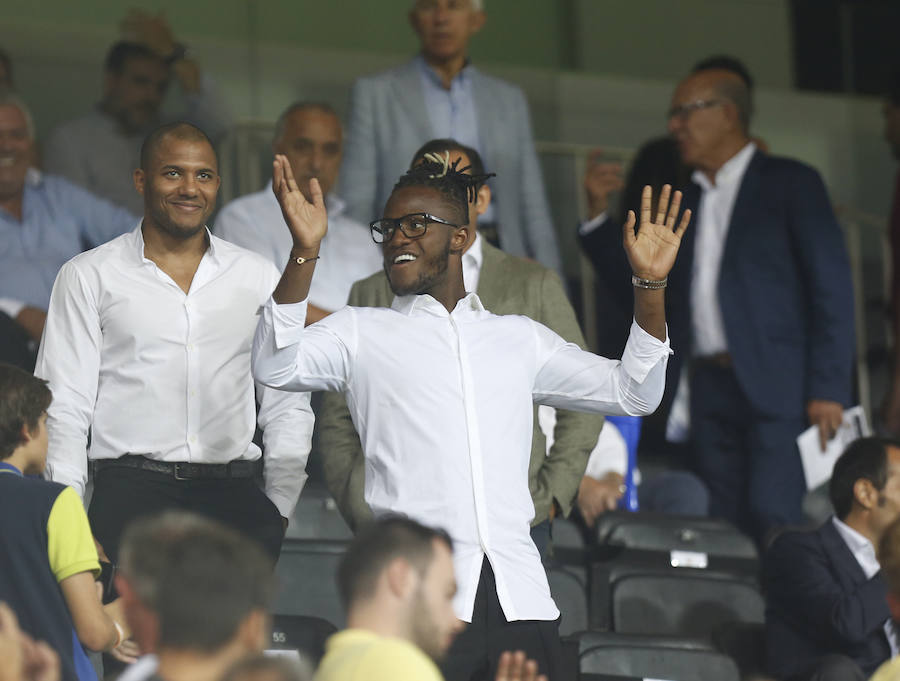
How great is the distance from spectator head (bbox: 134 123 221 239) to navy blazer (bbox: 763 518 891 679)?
1.88 m

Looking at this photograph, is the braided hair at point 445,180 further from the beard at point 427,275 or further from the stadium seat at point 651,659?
the stadium seat at point 651,659

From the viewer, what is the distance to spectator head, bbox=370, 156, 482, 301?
325cm

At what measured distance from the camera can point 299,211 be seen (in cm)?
311

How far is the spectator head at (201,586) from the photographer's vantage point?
2.10 metres

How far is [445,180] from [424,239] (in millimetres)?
207

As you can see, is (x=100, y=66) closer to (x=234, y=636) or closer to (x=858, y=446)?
(x=858, y=446)

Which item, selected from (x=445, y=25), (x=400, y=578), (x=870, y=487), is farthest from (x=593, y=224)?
(x=400, y=578)

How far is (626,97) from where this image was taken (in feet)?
24.8

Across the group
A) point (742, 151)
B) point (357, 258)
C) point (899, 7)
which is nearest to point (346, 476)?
point (357, 258)

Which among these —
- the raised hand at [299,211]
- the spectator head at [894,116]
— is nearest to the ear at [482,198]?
the raised hand at [299,211]

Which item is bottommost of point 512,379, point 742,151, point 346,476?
point 346,476

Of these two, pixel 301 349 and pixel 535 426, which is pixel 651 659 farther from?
pixel 301 349

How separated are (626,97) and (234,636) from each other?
19.1 feet

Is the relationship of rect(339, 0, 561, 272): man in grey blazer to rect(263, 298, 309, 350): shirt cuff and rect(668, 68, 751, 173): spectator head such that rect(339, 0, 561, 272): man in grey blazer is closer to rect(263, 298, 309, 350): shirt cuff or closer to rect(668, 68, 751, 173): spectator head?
rect(668, 68, 751, 173): spectator head
